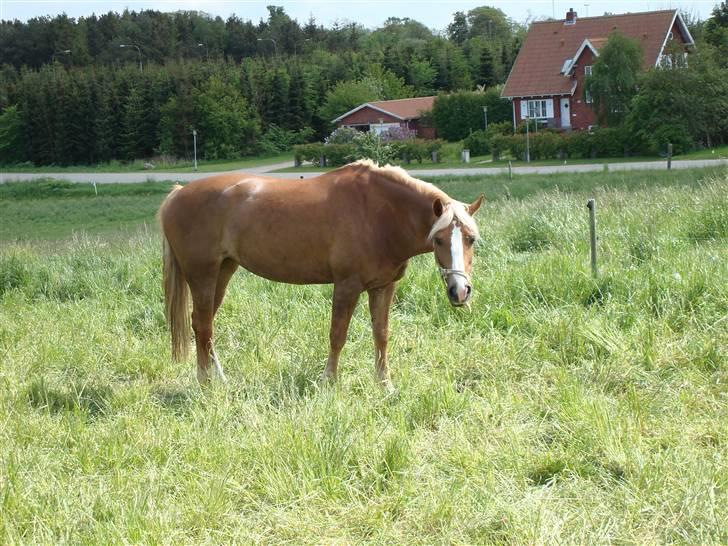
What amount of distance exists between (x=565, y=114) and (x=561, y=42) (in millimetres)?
5428

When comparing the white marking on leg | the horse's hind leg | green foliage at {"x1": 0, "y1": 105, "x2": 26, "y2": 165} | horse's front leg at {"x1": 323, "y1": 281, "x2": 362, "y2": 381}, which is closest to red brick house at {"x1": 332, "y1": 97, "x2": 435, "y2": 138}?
green foliage at {"x1": 0, "y1": 105, "x2": 26, "y2": 165}

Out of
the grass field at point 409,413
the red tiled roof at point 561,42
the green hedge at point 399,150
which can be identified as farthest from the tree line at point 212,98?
the grass field at point 409,413

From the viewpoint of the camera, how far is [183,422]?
210 inches

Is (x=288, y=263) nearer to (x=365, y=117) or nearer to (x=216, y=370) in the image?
(x=216, y=370)

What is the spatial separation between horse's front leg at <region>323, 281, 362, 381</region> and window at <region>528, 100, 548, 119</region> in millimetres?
50110

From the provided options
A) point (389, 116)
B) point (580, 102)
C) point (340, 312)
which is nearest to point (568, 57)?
point (580, 102)

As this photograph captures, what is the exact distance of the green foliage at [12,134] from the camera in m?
69.4

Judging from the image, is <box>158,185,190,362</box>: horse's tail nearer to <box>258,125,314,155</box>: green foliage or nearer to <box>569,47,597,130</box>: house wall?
Answer: <box>569,47,597,130</box>: house wall

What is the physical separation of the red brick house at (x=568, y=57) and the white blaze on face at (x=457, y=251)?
4710 centimetres

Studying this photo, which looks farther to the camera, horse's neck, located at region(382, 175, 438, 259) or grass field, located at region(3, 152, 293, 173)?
grass field, located at region(3, 152, 293, 173)

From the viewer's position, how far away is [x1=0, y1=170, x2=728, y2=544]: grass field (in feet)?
13.2

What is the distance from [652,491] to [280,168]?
46444mm

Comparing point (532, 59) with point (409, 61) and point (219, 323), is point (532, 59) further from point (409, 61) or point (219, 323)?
A: point (219, 323)

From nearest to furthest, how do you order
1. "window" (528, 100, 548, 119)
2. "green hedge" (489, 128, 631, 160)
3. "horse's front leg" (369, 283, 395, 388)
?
"horse's front leg" (369, 283, 395, 388) → "green hedge" (489, 128, 631, 160) → "window" (528, 100, 548, 119)
